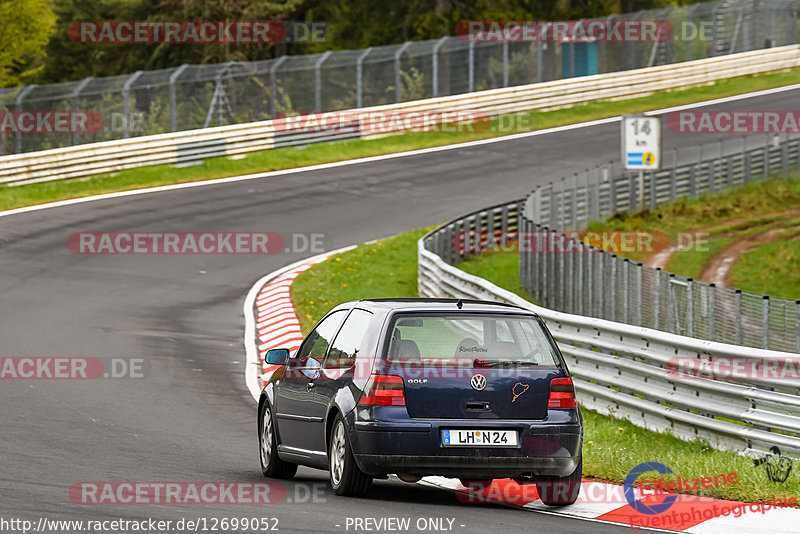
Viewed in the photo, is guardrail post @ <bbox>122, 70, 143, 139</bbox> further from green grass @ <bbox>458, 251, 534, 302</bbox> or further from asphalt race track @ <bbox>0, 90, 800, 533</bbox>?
green grass @ <bbox>458, 251, 534, 302</bbox>

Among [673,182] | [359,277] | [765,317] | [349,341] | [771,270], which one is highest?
[349,341]

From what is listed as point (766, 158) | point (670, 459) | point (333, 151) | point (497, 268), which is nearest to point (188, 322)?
point (497, 268)

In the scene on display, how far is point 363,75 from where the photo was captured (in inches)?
1670

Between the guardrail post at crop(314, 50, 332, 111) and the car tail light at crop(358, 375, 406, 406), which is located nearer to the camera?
the car tail light at crop(358, 375, 406, 406)

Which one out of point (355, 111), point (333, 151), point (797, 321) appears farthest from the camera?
point (355, 111)

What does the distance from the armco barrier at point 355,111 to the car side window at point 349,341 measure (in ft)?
82.8

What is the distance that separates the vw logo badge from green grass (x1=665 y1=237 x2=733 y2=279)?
693 inches

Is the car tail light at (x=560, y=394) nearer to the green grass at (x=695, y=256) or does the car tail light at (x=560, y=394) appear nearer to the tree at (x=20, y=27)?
the green grass at (x=695, y=256)

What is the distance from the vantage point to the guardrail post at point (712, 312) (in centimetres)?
1357

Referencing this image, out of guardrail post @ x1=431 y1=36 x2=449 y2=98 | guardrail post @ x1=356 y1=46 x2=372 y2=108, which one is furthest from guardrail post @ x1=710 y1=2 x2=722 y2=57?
guardrail post @ x1=356 y1=46 x2=372 y2=108

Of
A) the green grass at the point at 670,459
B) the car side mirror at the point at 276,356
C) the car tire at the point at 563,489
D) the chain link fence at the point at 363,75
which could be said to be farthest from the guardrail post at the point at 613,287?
the chain link fence at the point at 363,75

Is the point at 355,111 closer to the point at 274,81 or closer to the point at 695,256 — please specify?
the point at 274,81

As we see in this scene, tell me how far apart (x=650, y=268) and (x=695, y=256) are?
13683 millimetres

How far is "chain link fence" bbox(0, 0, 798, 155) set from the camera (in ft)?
118
